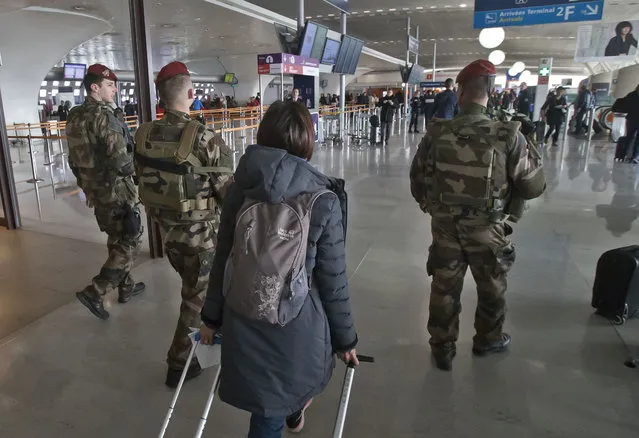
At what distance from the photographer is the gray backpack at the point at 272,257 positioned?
1.39m

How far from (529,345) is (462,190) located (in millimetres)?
1338

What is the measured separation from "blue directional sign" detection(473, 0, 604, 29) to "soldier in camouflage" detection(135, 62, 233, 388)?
10.1 m

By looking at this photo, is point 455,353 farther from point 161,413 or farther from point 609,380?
point 161,413

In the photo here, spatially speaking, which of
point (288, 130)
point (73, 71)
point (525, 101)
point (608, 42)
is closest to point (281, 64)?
point (288, 130)

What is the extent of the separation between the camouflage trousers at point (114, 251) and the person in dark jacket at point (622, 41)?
1509 cm

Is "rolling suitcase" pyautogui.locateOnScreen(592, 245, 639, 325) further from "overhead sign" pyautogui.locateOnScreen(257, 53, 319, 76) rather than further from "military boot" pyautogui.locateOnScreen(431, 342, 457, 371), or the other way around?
"overhead sign" pyautogui.locateOnScreen(257, 53, 319, 76)

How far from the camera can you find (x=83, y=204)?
7395 mm

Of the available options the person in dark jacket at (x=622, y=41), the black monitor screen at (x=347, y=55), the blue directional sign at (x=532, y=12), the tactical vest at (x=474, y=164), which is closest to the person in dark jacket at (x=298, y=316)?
the tactical vest at (x=474, y=164)

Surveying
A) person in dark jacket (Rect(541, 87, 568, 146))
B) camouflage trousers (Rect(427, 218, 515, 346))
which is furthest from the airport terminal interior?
person in dark jacket (Rect(541, 87, 568, 146))

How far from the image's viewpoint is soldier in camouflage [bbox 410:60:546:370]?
252 centimetres

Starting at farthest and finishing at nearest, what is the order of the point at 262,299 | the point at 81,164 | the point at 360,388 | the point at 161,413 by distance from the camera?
the point at 81,164, the point at 360,388, the point at 161,413, the point at 262,299

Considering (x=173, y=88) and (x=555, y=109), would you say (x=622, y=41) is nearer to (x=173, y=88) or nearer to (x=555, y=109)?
(x=555, y=109)

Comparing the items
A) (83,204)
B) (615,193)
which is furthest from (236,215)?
(615,193)

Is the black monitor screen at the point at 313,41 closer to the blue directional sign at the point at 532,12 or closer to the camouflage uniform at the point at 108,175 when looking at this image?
the blue directional sign at the point at 532,12
